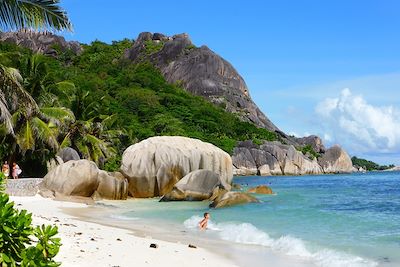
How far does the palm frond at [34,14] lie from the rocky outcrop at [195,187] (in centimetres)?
1304

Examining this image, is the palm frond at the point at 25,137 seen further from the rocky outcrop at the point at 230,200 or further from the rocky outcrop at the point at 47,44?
the rocky outcrop at the point at 47,44

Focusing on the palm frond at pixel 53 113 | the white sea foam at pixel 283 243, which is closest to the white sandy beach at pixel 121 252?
the white sea foam at pixel 283 243

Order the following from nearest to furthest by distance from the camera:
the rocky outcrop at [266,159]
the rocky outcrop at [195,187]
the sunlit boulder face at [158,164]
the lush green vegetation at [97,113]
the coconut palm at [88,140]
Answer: the rocky outcrop at [195,187] < the lush green vegetation at [97,113] < the sunlit boulder face at [158,164] < the coconut palm at [88,140] < the rocky outcrop at [266,159]

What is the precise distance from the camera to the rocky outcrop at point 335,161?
275 feet

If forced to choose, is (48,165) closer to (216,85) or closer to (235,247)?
(235,247)

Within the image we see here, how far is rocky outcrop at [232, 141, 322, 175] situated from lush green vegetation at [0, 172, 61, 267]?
63510 mm

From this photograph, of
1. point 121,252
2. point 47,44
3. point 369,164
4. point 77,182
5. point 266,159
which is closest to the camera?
point 121,252

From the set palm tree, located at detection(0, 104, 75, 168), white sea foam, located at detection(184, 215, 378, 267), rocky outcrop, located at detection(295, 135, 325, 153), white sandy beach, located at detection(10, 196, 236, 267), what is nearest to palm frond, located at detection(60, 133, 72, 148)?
palm tree, located at detection(0, 104, 75, 168)

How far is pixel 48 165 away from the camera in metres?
24.5

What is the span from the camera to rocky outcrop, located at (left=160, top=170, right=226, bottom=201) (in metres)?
21.3

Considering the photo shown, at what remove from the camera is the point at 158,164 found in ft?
76.5

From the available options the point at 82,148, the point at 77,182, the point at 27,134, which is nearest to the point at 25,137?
the point at 27,134

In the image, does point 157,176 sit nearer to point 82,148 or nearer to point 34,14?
point 82,148

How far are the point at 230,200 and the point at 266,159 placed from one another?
168 feet
